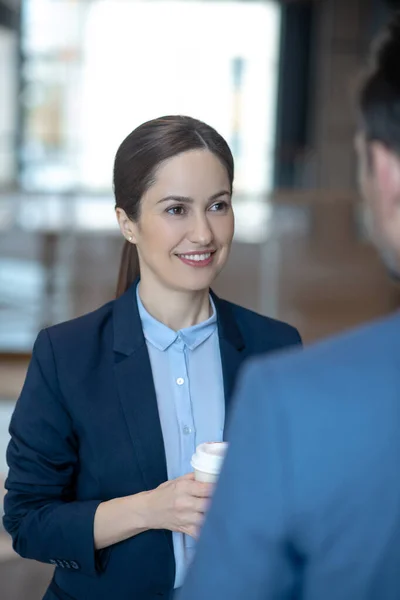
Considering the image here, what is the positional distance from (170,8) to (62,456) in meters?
9.56

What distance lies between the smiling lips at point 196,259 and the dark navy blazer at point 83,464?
0.67 feet

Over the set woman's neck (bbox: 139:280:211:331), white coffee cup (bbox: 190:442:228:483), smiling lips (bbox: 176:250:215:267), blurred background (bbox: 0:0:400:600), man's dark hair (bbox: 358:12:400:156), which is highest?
blurred background (bbox: 0:0:400:600)

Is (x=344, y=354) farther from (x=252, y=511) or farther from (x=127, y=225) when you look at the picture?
(x=127, y=225)

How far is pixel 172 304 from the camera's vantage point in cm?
183

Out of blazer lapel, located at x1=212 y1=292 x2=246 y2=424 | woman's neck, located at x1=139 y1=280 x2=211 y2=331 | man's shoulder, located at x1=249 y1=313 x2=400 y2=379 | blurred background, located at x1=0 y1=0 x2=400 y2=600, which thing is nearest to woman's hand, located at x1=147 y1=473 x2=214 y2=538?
blazer lapel, located at x1=212 y1=292 x2=246 y2=424

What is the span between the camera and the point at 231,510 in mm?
793

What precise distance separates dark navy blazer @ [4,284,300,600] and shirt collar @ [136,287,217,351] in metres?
0.06

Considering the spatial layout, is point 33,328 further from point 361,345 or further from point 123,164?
point 361,345

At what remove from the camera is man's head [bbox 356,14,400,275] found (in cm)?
82

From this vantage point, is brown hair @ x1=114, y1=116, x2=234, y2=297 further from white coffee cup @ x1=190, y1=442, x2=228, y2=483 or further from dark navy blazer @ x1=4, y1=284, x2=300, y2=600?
white coffee cup @ x1=190, y1=442, x2=228, y2=483

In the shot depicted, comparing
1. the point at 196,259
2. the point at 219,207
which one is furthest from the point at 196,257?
the point at 219,207

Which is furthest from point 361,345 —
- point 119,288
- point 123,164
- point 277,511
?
point 119,288

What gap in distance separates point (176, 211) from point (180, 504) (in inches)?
23.1

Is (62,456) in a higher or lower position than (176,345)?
lower
